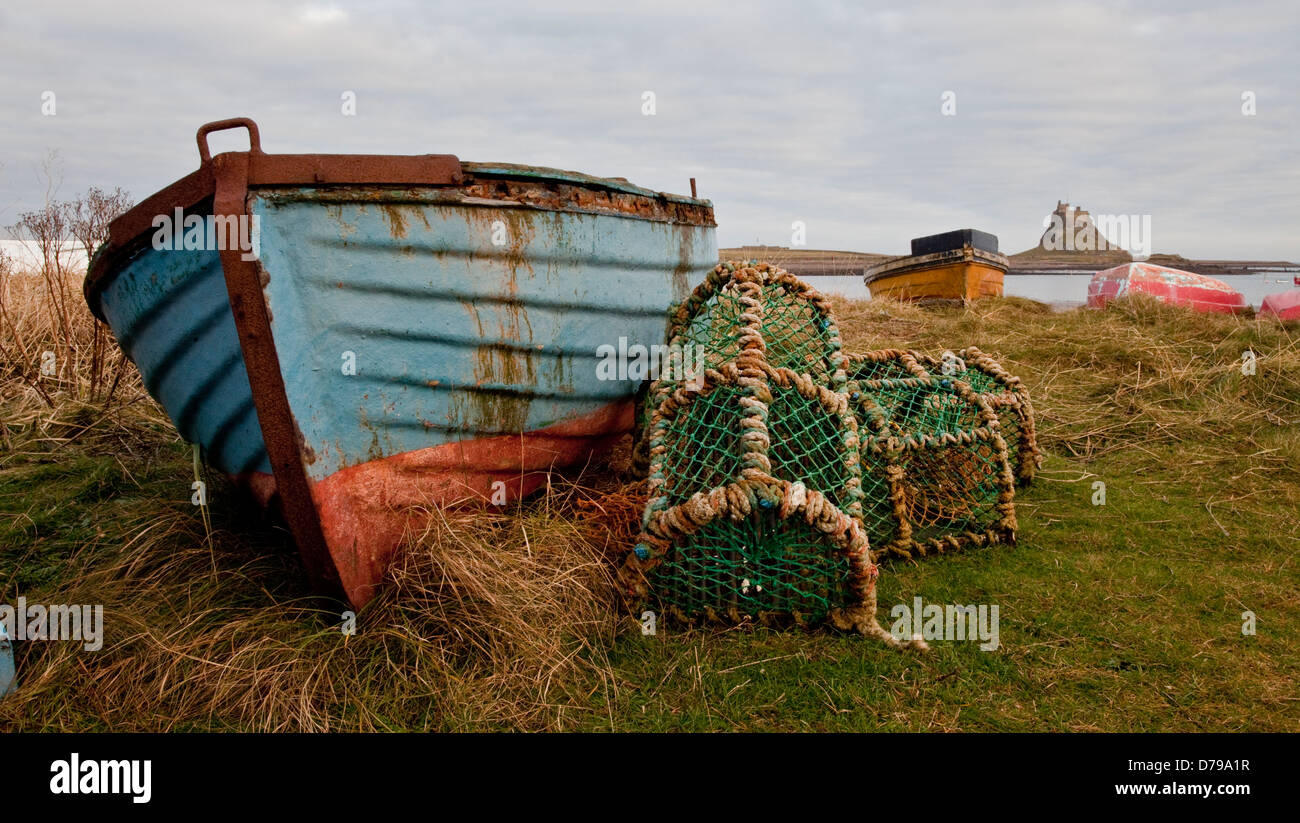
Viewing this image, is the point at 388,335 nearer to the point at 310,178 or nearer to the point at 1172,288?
the point at 310,178

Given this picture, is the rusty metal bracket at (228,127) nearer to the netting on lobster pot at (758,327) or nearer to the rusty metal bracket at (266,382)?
the rusty metal bracket at (266,382)

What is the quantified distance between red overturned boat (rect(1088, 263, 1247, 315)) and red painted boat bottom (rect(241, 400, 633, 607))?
7.92 m

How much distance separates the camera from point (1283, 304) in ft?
31.0

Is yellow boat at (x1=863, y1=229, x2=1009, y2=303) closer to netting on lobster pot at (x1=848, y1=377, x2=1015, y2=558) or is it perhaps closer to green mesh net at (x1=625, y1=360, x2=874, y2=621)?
netting on lobster pot at (x1=848, y1=377, x2=1015, y2=558)

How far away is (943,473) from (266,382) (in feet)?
8.83

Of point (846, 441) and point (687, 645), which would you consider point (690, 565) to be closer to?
point (687, 645)

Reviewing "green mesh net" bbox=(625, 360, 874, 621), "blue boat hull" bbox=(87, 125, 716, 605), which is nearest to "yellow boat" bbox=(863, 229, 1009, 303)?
"blue boat hull" bbox=(87, 125, 716, 605)

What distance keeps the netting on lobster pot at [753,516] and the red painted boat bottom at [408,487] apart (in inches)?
27.1

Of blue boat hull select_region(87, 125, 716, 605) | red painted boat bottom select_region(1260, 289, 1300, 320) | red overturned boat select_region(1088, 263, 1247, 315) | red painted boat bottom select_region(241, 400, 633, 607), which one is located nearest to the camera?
blue boat hull select_region(87, 125, 716, 605)

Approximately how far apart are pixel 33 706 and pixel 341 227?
165cm

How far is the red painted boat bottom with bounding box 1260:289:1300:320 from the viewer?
9180 mm

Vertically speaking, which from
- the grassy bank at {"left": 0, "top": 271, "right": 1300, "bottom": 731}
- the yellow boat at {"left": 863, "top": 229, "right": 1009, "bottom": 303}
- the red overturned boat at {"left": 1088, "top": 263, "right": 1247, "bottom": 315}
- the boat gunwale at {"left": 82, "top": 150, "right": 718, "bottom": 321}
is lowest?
the grassy bank at {"left": 0, "top": 271, "right": 1300, "bottom": 731}

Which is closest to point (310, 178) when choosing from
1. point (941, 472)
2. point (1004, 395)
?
point (941, 472)
